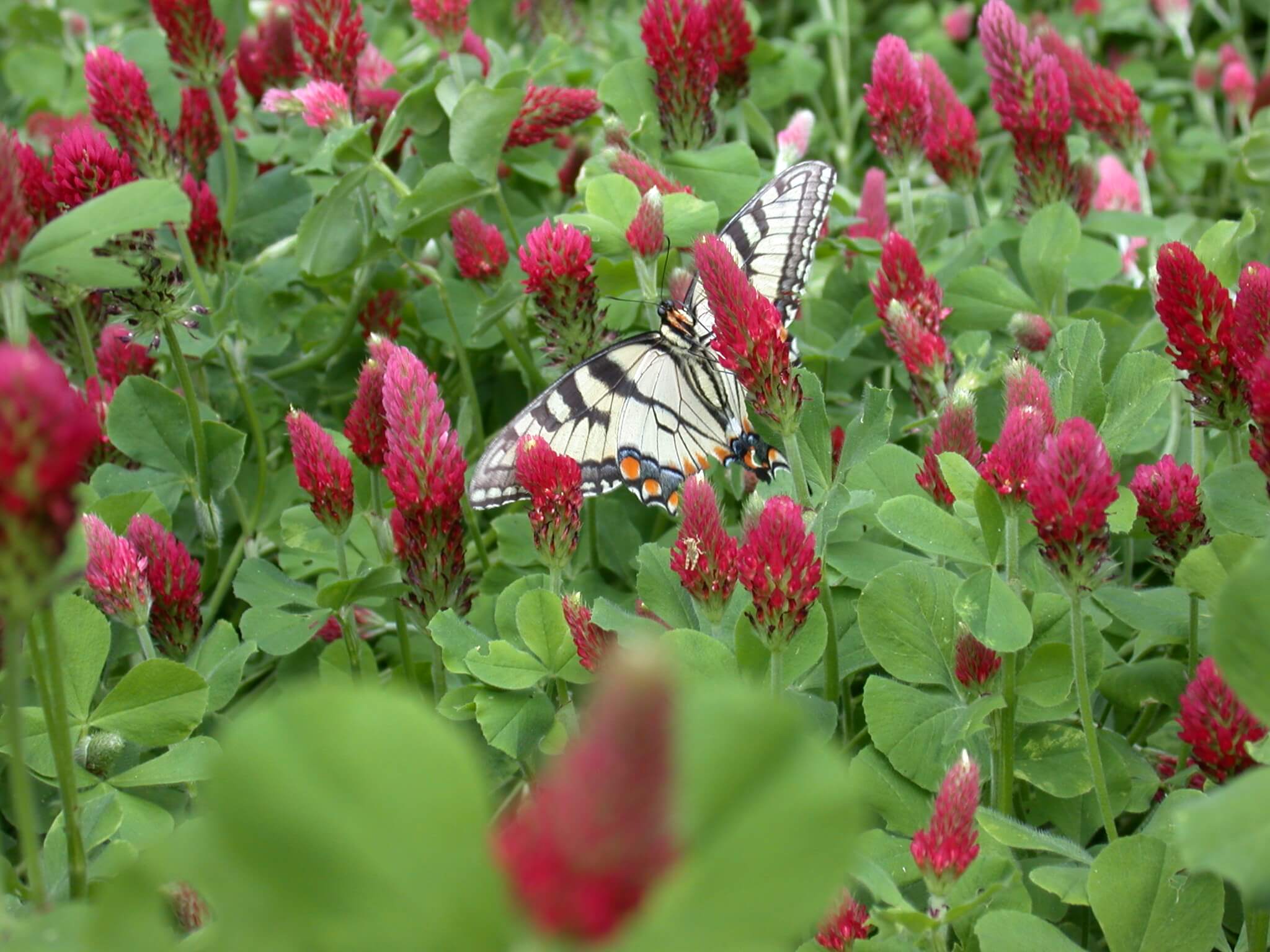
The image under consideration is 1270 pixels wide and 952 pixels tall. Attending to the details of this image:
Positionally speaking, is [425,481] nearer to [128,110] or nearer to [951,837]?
[951,837]

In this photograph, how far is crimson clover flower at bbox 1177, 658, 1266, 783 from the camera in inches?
46.0

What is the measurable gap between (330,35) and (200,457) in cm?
81

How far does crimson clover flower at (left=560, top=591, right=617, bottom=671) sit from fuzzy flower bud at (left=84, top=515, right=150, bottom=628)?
54 centimetres

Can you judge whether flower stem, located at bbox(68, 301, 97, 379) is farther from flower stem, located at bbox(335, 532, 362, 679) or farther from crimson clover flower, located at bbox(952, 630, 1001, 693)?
crimson clover flower, located at bbox(952, 630, 1001, 693)

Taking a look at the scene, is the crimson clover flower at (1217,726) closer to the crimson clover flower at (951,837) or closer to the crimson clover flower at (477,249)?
the crimson clover flower at (951,837)

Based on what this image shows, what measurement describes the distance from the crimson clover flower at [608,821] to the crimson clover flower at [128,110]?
1.78m

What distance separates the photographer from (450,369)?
7.48ft

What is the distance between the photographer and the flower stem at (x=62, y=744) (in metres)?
0.87

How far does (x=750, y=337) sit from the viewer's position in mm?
1412

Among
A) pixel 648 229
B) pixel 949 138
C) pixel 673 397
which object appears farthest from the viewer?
pixel 949 138

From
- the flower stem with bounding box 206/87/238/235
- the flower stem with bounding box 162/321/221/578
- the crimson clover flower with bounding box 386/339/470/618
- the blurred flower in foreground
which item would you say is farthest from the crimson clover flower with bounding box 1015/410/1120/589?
the flower stem with bounding box 206/87/238/235

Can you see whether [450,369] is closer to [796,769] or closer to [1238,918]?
[1238,918]

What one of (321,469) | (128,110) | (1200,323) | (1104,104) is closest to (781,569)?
(1200,323)

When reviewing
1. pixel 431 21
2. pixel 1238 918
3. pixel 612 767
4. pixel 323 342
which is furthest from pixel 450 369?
pixel 612 767
